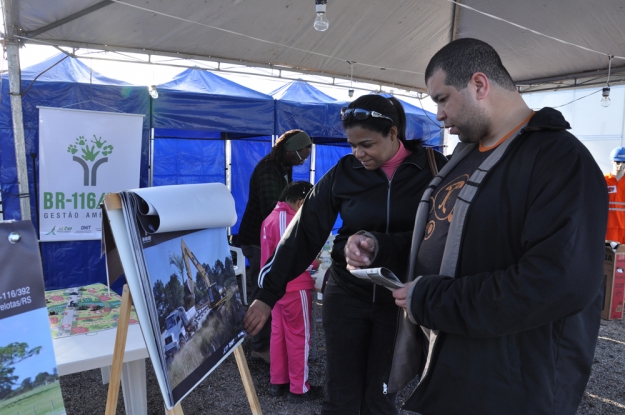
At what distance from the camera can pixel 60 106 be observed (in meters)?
4.52

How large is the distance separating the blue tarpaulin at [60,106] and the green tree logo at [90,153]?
0.33 metres

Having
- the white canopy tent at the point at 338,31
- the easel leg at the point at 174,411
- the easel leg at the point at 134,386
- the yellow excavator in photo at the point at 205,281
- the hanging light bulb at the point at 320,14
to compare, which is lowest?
the easel leg at the point at 134,386

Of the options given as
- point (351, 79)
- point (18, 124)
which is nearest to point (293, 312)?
point (18, 124)

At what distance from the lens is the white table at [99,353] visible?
72.6 inches

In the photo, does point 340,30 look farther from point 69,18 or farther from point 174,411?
point 174,411

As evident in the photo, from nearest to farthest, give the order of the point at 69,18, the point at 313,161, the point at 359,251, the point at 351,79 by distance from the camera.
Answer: the point at 359,251
the point at 69,18
the point at 351,79
the point at 313,161

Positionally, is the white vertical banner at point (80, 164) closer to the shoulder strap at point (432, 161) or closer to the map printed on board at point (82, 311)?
the map printed on board at point (82, 311)

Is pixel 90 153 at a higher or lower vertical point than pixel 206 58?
lower

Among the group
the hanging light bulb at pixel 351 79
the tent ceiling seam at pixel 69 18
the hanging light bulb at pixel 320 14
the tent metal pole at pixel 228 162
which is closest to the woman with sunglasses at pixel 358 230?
the hanging light bulb at pixel 320 14

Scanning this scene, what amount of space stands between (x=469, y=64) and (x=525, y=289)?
0.58m

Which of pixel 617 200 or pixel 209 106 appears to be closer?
pixel 209 106

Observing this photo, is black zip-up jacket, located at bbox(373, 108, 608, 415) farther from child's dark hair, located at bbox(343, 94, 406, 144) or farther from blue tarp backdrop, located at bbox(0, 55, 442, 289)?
blue tarp backdrop, located at bbox(0, 55, 442, 289)

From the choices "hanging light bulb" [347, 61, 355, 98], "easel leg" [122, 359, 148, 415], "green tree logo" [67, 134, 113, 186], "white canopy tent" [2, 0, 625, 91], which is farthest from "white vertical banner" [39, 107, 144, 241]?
"hanging light bulb" [347, 61, 355, 98]

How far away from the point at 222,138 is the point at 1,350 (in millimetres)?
6042
